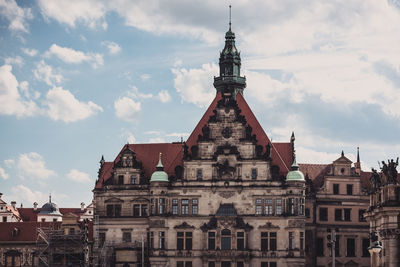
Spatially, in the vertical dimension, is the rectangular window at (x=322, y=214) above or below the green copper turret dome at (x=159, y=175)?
below

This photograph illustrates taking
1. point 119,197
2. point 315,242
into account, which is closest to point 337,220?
point 315,242

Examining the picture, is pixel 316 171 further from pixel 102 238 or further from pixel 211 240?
pixel 102 238

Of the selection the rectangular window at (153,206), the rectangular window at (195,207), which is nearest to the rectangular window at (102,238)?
the rectangular window at (153,206)

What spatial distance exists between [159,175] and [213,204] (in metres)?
6.28

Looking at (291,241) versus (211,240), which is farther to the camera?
(211,240)

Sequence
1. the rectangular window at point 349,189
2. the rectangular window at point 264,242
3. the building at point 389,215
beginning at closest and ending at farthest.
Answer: the building at point 389,215 < the rectangular window at point 264,242 < the rectangular window at point 349,189

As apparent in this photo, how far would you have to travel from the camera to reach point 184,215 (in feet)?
280

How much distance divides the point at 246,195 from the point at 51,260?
22.0 metres

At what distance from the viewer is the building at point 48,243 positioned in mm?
89062

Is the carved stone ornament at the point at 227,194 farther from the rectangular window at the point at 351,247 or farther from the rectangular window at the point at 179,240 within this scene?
the rectangular window at the point at 351,247

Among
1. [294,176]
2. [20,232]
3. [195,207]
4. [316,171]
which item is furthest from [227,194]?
[20,232]

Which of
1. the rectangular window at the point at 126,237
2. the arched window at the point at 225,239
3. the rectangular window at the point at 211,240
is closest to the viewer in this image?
the arched window at the point at 225,239

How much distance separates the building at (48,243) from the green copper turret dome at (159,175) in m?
10.3

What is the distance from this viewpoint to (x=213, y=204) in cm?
8512
